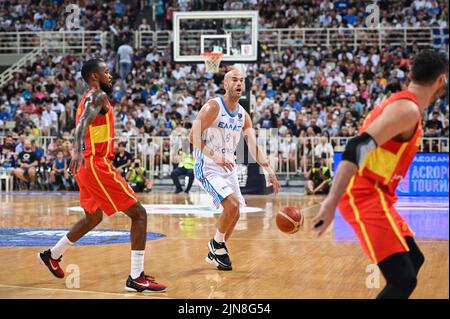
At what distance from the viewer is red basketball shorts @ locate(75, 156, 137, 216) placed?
6.54m

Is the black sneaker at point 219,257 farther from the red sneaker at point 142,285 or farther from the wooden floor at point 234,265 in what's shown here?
the red sneaker at point 142,285

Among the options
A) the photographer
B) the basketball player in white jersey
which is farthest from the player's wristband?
the photographer

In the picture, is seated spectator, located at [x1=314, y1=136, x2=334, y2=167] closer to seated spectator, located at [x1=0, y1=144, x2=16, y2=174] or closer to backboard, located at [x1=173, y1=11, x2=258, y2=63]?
backboard, located at [x1=173, y1=11, x2=258, y2=63]

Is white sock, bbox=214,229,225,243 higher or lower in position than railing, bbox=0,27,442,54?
lower

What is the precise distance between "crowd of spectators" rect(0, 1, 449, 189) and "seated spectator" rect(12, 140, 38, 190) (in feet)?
0.22

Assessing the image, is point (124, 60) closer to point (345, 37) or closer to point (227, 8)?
point (227, 8)

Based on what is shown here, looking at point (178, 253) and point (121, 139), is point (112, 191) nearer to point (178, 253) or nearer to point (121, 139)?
point (178, 253)

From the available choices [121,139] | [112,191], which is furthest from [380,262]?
[121,139]

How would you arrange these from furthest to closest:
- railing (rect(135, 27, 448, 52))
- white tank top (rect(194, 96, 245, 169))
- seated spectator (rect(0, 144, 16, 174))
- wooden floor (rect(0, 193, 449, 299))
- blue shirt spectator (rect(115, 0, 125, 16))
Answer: blue shirt spectator (rect(115, 0, 125, 16))
railing (rect(135, 27, 448, 52))
seated spectator (rect(0, 144, 16, 174))
white tank top (rect(194, 96, 245, 169))
wooden floor (rect(0, 193, 449, 299))

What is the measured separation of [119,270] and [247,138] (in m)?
2.23

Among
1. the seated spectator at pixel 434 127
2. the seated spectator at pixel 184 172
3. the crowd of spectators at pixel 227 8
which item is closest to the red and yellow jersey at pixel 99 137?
the seated spectator at pixel 184 172

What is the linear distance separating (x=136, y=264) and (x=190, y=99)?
18.1 metres

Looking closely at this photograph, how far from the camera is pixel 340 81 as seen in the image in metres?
24.0
